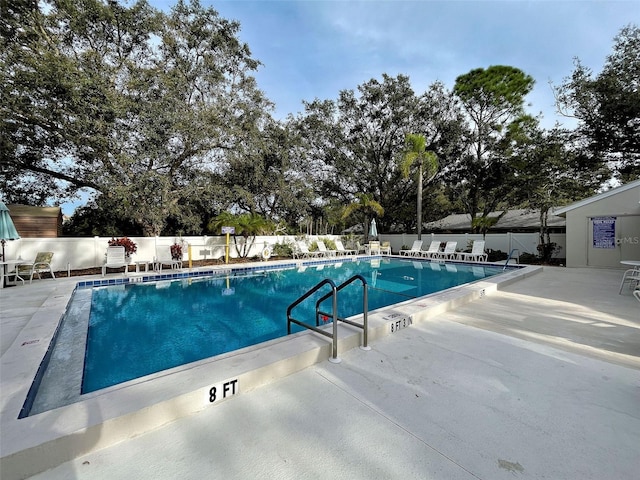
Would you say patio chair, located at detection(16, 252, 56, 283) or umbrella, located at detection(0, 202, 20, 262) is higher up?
umbrella, located at detection(0, 202, 20, 262)

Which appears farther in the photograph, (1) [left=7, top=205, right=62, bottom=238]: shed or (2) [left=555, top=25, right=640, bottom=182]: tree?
(2) [left=555, top=25, right=640, bottom=182]: tree

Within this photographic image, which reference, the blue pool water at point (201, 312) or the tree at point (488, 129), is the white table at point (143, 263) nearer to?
the blue pool water at point (201, 312)

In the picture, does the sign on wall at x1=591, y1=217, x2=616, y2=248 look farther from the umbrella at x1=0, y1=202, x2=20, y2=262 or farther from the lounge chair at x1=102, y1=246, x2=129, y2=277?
the umbrella at x1=0, y1=202, x2=20, y2=262

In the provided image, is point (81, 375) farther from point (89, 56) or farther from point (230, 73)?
point (230, 73)

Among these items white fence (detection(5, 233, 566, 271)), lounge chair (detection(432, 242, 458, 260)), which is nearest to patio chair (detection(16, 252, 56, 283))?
white fence (detection(5, 233, 566, 271))

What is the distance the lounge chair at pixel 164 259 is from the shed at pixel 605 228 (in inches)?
611

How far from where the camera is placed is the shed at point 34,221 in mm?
10406

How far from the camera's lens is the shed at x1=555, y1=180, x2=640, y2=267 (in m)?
10.2

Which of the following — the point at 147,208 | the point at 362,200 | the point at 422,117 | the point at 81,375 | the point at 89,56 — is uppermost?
the point at 422,117

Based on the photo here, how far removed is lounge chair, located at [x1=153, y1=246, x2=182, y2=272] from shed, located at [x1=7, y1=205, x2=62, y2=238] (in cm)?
389

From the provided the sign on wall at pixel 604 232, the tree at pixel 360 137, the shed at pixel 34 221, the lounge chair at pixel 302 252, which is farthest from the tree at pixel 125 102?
the sign on wall at pixel 604 232

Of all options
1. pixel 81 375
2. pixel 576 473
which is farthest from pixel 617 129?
pixel 81 375

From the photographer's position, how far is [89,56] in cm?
1077

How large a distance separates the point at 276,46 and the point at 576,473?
15.9m
